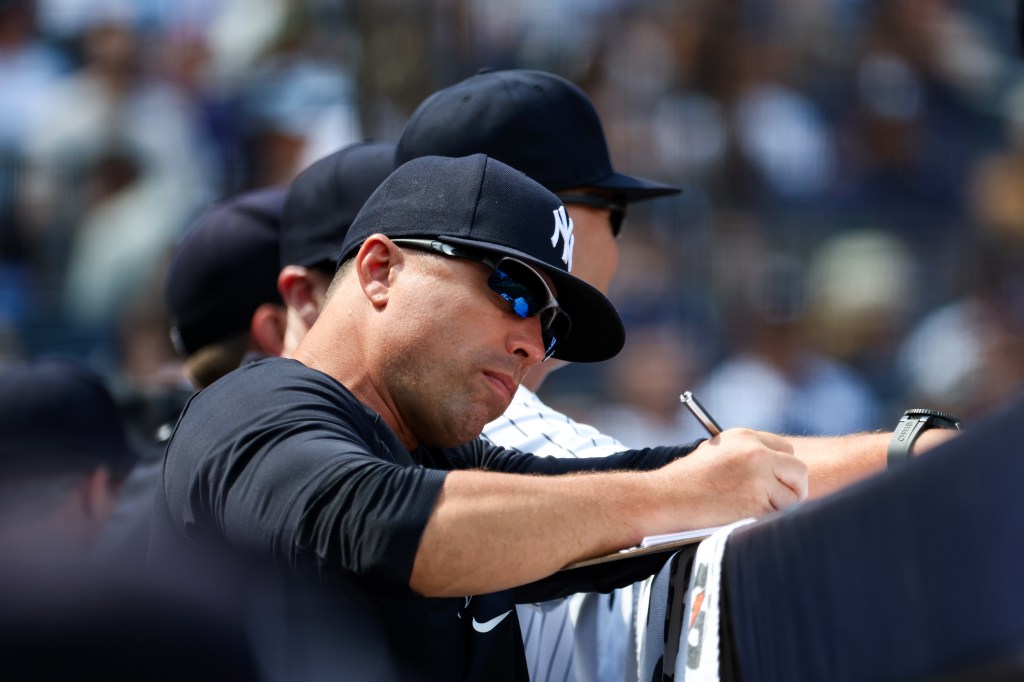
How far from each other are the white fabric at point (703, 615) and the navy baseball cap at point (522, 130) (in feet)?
3.56

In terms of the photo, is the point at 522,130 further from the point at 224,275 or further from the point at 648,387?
the point at 648,387

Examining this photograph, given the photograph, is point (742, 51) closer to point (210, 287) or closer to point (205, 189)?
point (205, 189)

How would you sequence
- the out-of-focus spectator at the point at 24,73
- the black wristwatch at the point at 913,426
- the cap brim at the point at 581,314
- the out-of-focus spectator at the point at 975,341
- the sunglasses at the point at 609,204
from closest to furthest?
the cap brim at the point at 581,314
the black wristwatch at the point at 913,426
the sunglasses at the point at 609,204
the out-of-focus spectator at the point at 975,341
the out-of-focus spectator at the point at 24,73

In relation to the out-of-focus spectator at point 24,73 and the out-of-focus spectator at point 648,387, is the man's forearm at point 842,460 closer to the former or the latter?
the out-of-focus spectator at point 648,387

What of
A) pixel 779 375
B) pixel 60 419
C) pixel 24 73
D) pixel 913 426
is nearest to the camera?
pixel 913 426

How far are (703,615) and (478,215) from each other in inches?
27.1

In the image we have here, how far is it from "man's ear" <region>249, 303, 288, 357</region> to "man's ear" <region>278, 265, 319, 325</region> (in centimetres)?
28

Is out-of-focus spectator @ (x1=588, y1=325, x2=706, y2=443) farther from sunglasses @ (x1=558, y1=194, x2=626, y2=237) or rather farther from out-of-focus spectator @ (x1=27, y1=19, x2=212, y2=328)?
sunglasses @ (x1=558, y1=194, x2=626, y2=237)

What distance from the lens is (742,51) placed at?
693 cm

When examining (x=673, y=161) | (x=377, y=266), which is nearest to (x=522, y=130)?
(x=377, y=266)

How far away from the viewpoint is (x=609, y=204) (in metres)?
3.05

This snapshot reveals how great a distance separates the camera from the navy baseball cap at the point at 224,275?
3400 mm

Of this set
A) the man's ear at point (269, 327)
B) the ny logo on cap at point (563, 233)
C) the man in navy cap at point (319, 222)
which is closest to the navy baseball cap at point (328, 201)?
the man in navy cap at point (319, 222)

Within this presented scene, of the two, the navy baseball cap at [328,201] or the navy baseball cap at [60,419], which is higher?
the navy baseball cap at [328,201]
